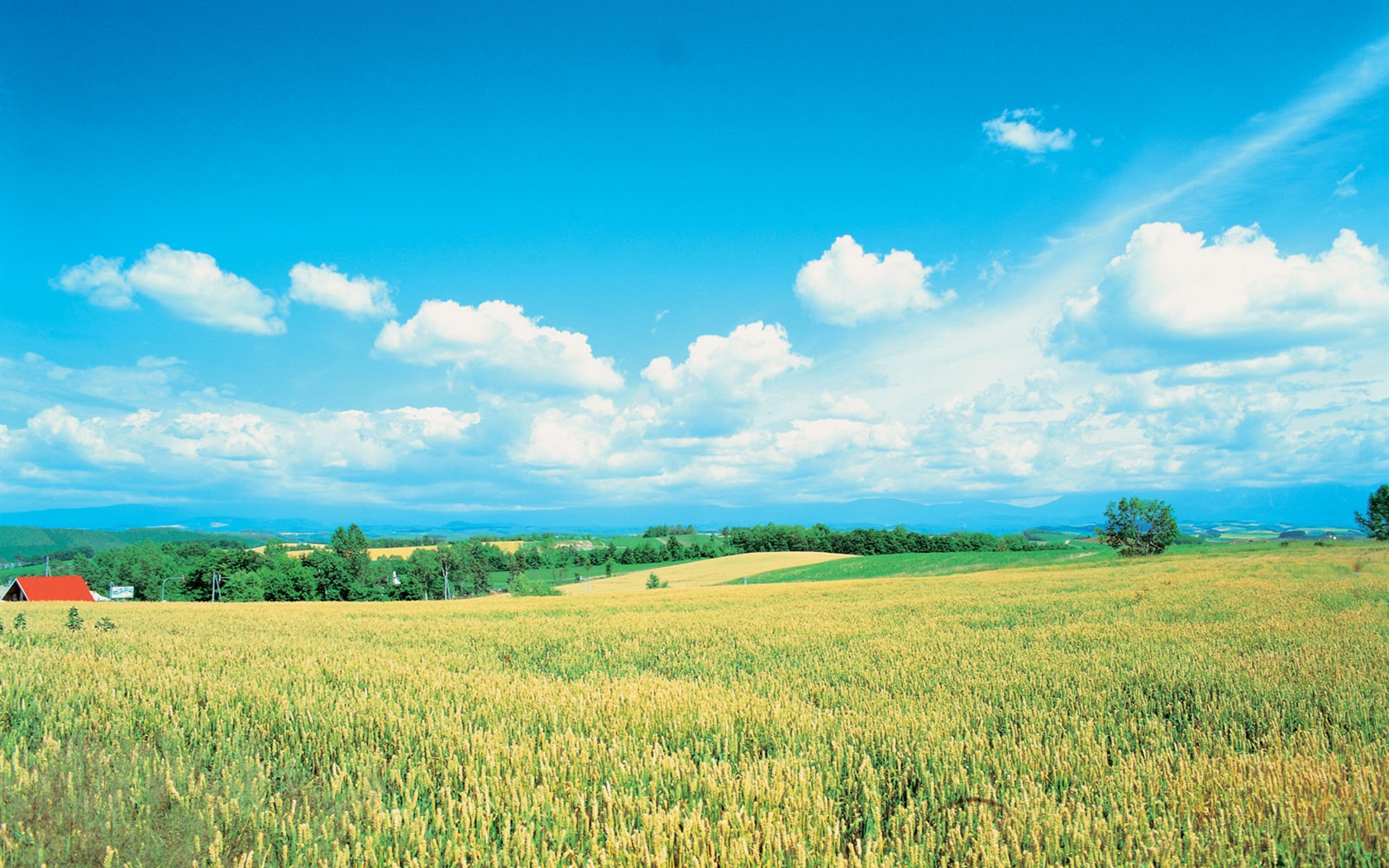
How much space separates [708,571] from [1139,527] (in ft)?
159

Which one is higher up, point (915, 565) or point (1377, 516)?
point (1377, 516)

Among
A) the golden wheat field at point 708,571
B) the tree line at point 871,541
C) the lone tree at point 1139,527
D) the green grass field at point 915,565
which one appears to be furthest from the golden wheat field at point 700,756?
the tree line at point 871,541

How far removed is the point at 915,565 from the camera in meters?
70.6

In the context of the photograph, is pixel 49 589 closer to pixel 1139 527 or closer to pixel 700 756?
pixel 700 756

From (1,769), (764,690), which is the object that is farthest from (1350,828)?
(1,769)

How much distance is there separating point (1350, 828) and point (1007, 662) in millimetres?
4879

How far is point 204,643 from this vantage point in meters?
9.59

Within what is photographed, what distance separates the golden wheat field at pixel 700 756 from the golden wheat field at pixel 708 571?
65.2 metres

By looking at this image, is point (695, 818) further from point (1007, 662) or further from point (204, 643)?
point (204, 643)

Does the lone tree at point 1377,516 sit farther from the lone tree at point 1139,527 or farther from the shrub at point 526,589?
the shrub at point 526,589

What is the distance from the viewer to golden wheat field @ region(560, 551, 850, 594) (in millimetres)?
76188

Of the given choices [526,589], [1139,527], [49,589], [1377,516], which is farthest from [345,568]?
[1377,516]

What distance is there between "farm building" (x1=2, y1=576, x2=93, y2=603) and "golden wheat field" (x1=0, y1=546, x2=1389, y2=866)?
55765 millimetres

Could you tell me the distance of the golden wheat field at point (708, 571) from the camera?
7619cm
